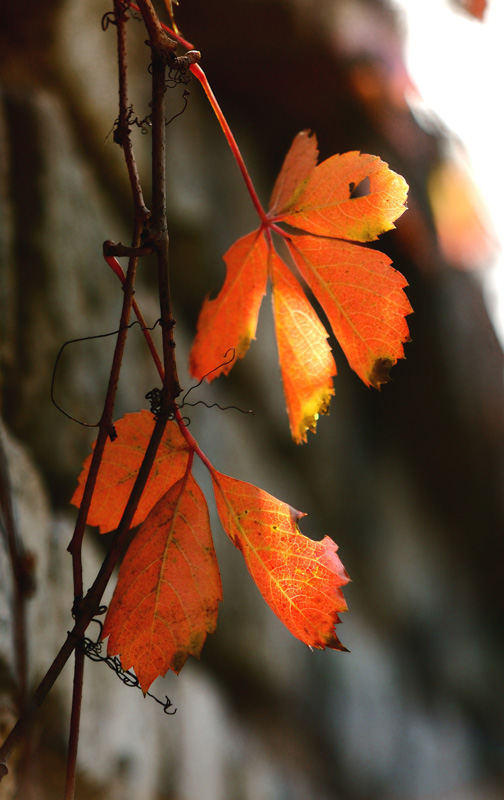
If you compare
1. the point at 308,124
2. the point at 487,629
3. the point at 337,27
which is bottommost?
the point at 487,629

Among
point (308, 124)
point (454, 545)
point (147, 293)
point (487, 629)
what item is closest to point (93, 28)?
point (147, 293)

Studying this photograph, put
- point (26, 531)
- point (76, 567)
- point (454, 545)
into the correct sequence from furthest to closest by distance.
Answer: point (454, 545)
point (26, 531)
point (76, 567)

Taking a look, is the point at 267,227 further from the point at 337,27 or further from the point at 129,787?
the point at 337,27

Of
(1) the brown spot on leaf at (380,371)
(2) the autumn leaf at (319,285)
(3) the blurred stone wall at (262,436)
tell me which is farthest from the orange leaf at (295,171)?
(3) the blurred stone wall at (262,436)

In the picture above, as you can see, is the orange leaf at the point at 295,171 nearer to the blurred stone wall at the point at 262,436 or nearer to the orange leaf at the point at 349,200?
the orange leaf at the point at 349,200

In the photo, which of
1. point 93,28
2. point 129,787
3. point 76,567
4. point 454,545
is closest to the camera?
point 76,567

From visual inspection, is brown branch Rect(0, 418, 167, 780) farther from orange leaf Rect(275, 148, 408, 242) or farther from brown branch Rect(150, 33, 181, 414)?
orange leaf Rect(275, 148, 408, 242)

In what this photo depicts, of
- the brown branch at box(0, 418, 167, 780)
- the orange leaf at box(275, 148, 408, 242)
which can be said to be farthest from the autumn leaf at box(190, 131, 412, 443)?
the brown branch at box(0, 418, 167, 780)
